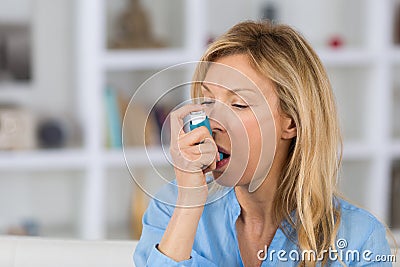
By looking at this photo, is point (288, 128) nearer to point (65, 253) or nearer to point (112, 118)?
point (65, 253)

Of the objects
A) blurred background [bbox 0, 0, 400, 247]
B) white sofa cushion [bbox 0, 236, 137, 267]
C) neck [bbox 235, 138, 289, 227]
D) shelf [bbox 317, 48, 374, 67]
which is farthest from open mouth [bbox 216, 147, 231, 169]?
shelf [bbox 317, 48, 374, 67]

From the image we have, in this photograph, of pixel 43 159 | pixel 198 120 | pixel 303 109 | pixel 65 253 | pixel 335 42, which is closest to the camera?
pixel 198 120

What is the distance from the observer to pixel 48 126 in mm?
3340

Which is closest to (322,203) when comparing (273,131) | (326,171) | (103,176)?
(326,171)

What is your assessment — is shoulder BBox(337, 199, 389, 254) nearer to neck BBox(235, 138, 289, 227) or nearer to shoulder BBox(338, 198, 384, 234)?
shoulder BBox(338, 198, 384, 234)

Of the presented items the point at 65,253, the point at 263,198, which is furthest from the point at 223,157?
the point at 65,253

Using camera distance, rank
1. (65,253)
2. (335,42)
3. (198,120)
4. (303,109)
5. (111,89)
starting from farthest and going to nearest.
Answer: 1. (335,42)
2. (111,89)
3. (65,253)
4. (303,109)
5. (198,120)

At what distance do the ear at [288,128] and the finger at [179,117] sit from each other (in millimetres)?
229

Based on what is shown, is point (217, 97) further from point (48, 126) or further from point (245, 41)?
point (48, 126)

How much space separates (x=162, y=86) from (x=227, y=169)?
2.35 m

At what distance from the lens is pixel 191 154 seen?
1217 millimetres

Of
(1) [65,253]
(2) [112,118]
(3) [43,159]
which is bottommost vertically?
(3) [43,159]

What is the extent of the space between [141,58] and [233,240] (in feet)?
6.25

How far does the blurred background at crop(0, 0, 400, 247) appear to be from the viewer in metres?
3.30
